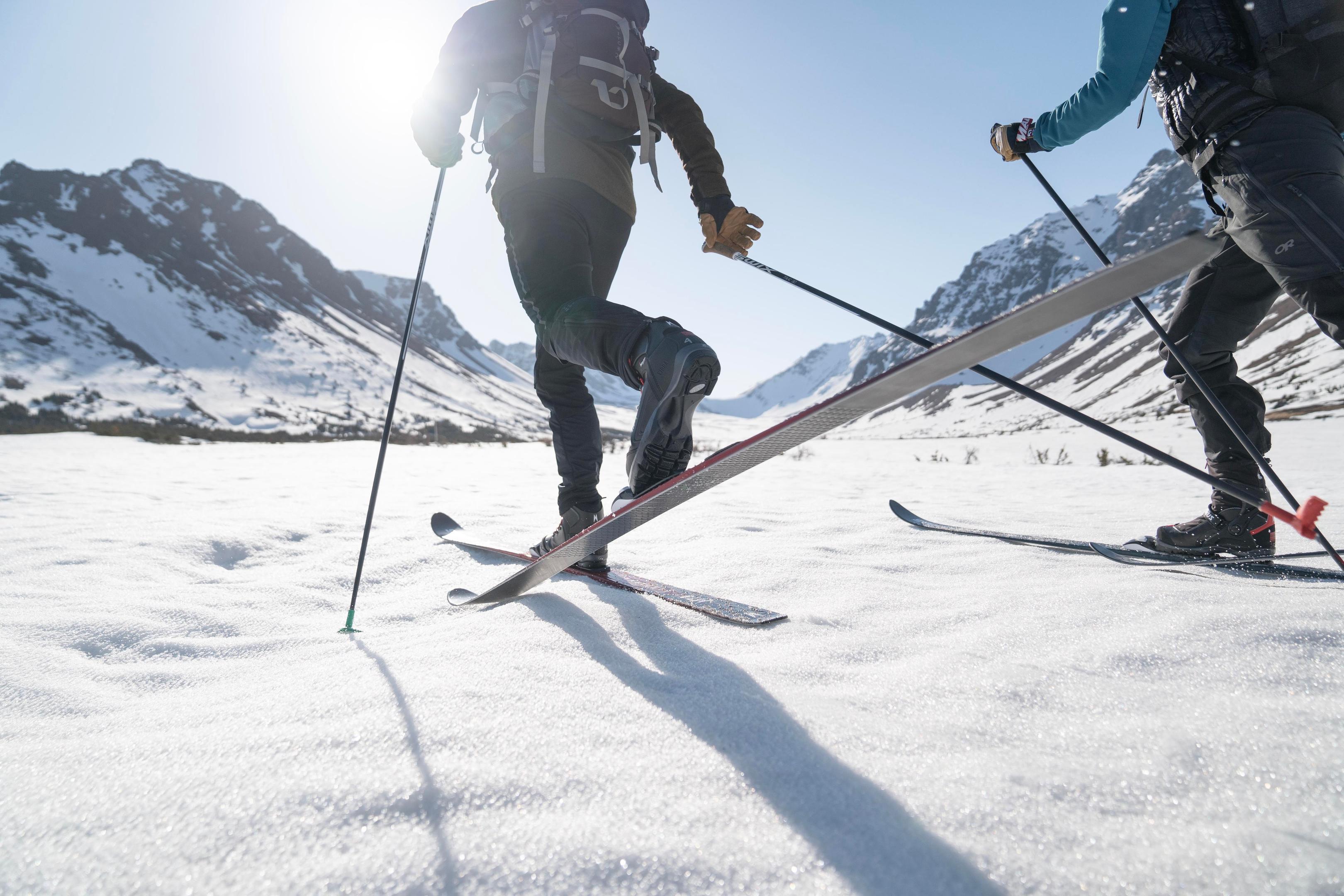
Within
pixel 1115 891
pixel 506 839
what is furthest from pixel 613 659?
pixel 1115 891

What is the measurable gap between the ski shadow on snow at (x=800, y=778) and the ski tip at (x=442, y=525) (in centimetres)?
187

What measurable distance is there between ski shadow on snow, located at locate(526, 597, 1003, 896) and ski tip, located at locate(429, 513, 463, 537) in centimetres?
187

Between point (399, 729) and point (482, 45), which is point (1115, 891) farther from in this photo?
point (482, 45)

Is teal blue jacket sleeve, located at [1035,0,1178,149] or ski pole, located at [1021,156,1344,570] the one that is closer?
ski pole, located at [1021,156,1344,570]

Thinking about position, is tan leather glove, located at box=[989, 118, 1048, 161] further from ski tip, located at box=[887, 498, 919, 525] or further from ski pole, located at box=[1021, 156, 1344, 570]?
ski tip, located at box=[887, 498, 919, 525]

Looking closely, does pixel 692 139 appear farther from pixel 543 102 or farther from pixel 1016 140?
pixel 1016 140

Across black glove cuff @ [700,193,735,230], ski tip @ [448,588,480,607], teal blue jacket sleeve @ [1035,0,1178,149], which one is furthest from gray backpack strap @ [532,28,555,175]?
teal blue jacket sleeve @ [1035,0,1178,149]

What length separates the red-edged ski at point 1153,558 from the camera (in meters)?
1.90

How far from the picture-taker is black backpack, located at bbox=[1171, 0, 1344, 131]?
170 centimetres

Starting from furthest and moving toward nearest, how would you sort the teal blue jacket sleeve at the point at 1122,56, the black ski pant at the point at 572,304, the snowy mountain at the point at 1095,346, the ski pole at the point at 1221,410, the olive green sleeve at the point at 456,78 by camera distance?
1. the snowy mountain at the point at 1095,346
2. the olive green sleeve at the point at 456,78
3. the teal blue jacket sleeve at the point at 1122,56
4. the black ski pant at the point at 572,304
5. the ski pole at the point at 1221,410

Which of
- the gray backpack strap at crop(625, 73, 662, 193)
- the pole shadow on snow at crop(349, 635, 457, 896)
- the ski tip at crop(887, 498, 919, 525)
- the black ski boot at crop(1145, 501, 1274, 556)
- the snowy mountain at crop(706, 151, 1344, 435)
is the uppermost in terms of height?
the snowy mountain at crop(706, 151, 1344, 435)

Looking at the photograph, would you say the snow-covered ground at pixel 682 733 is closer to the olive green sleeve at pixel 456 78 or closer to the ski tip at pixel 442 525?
the ski tip at pixel 442 525

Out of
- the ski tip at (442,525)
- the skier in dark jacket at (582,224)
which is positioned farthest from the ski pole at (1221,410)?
the ski tip at (442,525)

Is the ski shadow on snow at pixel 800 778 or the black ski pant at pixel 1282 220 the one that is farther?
the black ski pant at pixel 1282 220
